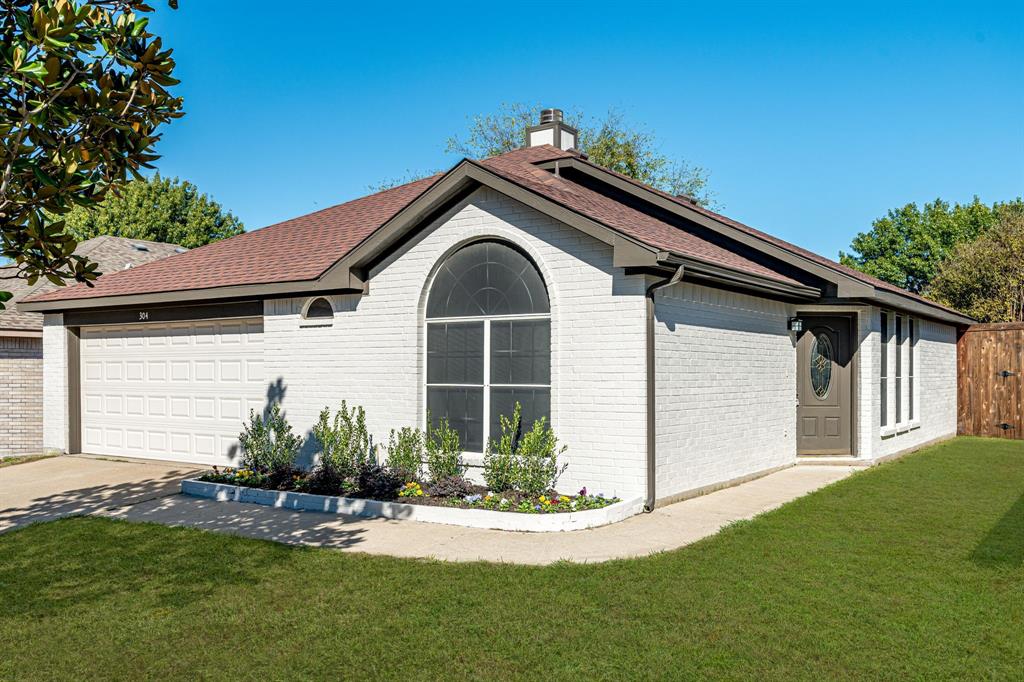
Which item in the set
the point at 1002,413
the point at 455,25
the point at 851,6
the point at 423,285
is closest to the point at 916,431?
the point at 1002,413

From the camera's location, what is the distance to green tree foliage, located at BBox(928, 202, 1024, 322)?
3195 centimetres

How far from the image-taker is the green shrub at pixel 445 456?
10766 mm

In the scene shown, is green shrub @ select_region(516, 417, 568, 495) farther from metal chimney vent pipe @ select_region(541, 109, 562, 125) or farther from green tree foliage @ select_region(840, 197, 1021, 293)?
green tree foliage @ select_region(840, 197, 1021, 293)

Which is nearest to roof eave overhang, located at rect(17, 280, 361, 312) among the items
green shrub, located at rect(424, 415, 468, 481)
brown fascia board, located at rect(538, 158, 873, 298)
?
green shrub, located at rect(424, 415, 468, 481)

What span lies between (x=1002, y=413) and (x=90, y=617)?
20.1 m

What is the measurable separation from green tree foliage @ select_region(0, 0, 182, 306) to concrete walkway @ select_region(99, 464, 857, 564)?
174 inches

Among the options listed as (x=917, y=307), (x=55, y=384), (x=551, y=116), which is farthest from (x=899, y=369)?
(x=55, y=384)

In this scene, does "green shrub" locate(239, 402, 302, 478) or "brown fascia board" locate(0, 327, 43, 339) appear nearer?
"green shrub" locate(239, 402, 302, 478)

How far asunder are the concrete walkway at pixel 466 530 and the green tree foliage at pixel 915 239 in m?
52.0

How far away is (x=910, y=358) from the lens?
56.3 feet

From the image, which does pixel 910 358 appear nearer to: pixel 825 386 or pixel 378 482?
pixel 825 386

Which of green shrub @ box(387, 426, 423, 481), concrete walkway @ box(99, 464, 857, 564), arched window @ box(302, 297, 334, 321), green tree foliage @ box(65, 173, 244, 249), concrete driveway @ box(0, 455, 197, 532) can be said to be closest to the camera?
concrete walkway @ box(99, 464, 857, 564)

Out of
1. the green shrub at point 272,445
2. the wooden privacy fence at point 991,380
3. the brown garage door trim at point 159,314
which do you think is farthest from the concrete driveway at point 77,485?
the wooden privacy fence at point 991,380

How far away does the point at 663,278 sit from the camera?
1011 cm
